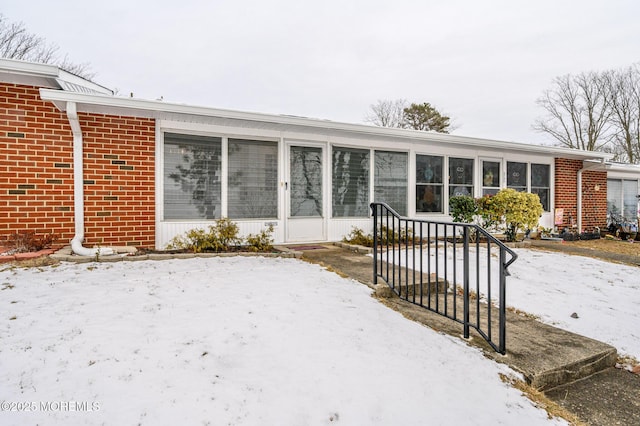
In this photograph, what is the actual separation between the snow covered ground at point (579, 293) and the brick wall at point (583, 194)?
4.28 m

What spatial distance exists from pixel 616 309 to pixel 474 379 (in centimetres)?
279

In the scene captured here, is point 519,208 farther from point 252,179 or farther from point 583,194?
point 252,179

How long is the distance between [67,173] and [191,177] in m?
1.70

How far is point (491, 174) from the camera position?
8664mm

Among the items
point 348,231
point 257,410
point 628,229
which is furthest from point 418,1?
point 257,410

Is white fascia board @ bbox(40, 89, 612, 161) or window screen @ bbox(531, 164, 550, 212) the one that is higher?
white fascia board @ bbox(40, 89, 612, 161)

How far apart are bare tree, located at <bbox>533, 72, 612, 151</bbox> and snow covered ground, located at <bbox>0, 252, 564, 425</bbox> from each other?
2461 centimetres

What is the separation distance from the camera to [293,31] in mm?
14188

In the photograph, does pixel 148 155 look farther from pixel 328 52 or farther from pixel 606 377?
pixel 328 52

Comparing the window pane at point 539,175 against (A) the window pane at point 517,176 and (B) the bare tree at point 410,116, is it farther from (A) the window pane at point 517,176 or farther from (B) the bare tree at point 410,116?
(B) the bare tree at point 410,116

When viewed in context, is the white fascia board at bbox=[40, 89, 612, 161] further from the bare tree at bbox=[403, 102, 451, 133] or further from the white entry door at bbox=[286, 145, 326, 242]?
Answer: the bare tree at bbox=[403, 102, 451, 133]

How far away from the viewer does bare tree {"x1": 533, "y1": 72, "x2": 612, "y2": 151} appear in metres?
20.7

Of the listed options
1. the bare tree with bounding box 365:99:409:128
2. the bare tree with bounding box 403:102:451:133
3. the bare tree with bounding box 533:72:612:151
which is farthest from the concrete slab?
the bare tree with bounding box 533:72:612:151

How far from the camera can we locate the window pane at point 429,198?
306 inches
